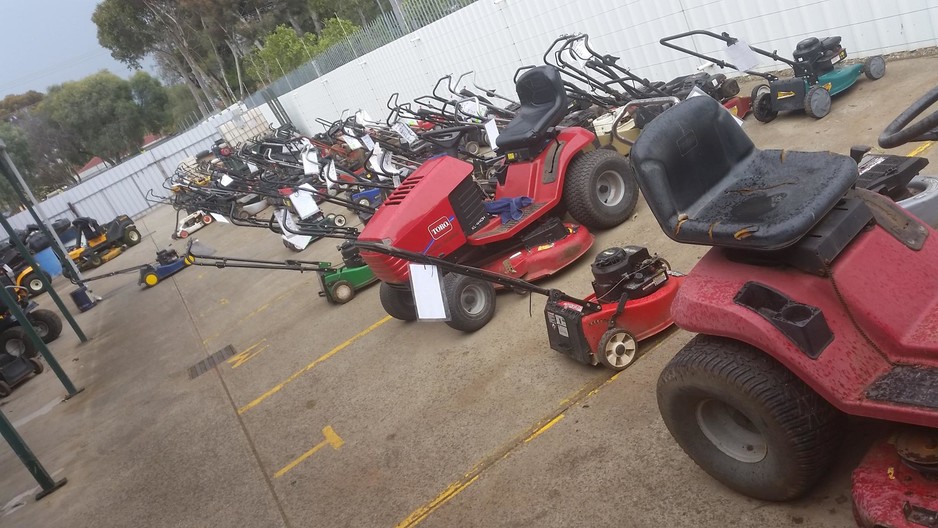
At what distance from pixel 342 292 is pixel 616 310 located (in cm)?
414

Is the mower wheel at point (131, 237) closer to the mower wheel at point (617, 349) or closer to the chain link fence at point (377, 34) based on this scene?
the chain link fence at point (377, 34)

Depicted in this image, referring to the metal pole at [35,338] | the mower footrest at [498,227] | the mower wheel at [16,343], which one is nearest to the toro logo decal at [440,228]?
the mower footrest at [498,227]

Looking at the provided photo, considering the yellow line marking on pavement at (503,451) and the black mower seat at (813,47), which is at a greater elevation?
the black mower seat at (813,47)

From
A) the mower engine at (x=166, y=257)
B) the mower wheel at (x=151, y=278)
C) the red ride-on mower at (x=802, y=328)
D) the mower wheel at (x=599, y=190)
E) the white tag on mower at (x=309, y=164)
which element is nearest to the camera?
the red ride-on mower at (x=802, y=328)

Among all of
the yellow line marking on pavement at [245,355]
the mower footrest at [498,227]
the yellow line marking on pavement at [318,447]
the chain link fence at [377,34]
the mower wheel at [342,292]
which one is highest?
the chain link fence at [377,34]

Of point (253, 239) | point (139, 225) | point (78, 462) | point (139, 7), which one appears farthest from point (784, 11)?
point (139, 7)

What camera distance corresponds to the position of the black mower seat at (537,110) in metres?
5.34

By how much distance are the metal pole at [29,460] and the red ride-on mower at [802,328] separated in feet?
18.1

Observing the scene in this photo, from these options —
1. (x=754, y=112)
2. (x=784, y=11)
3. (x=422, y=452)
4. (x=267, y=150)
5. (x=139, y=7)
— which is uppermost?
(x=139, y=7)

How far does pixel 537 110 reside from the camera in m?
5.51

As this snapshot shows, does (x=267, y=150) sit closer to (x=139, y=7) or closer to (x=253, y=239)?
(x=253, y=239)

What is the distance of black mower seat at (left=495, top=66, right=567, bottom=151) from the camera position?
534cm

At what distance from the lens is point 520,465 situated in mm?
3336

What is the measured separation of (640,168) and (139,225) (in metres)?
25.5
